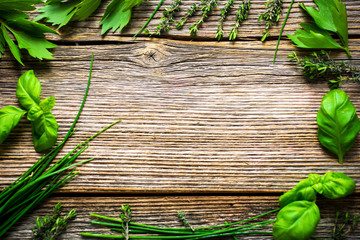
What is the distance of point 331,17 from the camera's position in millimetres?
1018

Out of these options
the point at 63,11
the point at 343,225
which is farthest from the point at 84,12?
the point at 343,225

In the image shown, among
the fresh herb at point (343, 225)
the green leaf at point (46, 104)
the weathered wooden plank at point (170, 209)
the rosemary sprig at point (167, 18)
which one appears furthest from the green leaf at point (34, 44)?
the fresh herb at point (343, 225)

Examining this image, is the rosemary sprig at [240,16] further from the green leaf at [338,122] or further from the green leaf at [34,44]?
the green leaf at [34,44]

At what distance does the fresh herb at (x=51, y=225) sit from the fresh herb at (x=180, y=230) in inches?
2.8

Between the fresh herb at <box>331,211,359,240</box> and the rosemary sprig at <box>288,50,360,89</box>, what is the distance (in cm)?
43

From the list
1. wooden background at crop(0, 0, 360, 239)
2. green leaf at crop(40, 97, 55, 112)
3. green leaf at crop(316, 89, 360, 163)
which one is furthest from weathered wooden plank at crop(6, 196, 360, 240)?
green leaf at crop(40, 97, 55, 112)

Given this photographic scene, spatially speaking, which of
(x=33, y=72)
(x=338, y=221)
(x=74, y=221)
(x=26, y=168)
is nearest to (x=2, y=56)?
(x=33, y=72)

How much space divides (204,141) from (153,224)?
33 cm

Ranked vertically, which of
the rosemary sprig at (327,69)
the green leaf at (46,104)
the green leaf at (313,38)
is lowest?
the green leaf at (46,104)

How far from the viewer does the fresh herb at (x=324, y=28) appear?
100 centimetres

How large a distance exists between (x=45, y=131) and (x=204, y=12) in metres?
0.68

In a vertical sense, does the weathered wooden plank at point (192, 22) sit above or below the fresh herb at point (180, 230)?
above

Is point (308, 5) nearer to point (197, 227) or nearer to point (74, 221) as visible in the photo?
point (197, 227)

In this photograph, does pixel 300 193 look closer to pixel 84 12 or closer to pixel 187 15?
pixel 187 15
